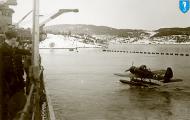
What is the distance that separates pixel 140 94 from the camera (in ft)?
103

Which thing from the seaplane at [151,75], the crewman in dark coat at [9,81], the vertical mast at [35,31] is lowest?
the seaplane at [151,75]

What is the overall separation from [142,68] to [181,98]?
28.0 ft

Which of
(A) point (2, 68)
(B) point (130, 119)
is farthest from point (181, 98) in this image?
(A) point (2, 68)

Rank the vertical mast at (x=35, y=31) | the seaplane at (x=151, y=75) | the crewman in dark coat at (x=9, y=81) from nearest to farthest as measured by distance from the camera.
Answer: the crewman in dark coat at (x=9, y=81)
the vertical mast at (x=35, y=31)
the seaplane at (x=151, y=75)

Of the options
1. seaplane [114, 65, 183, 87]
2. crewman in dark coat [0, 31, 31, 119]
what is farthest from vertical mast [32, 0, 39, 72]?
seaplane [114, 65, 183, 87]

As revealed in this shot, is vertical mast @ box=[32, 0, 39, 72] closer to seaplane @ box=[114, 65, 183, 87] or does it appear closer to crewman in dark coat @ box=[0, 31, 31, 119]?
crewman in dark coat @ box=[0, 31, 31, 119]

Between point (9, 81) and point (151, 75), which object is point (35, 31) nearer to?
point (9, 81)

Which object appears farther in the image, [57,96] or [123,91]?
[123,91]

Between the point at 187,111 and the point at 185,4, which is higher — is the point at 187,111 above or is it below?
below

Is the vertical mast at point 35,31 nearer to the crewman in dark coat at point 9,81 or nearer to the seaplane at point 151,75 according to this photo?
the crewman in dark coat at point 9,81

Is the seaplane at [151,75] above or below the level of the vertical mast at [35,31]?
below

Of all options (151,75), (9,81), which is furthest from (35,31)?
(151,75)

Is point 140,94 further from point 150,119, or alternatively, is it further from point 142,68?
point 150,119

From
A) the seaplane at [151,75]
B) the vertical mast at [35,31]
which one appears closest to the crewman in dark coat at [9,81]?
the vertical mast at [35,31]
